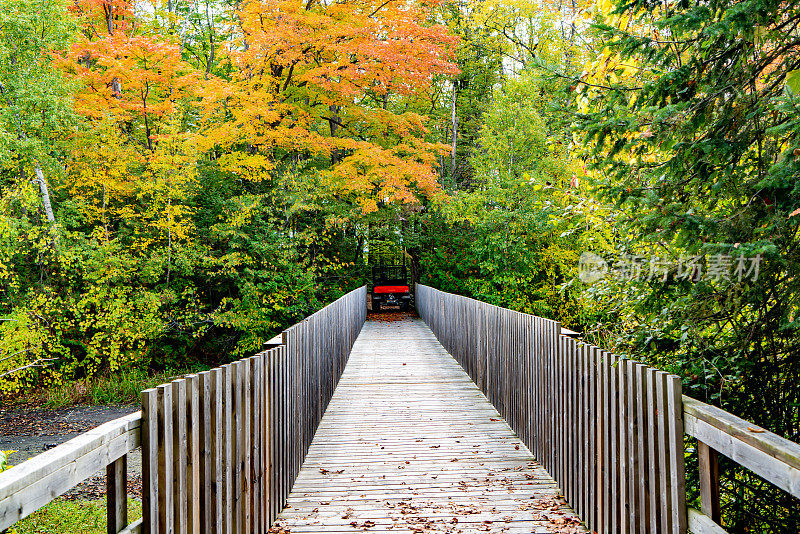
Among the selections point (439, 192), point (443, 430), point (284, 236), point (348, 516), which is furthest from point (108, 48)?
point (348, 516)

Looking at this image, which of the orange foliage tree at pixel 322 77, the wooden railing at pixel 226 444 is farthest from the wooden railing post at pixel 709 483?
the orange foliage tree at pixel 322 77

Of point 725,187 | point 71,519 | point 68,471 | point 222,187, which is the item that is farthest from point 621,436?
point 222,187

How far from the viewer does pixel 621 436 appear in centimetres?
334

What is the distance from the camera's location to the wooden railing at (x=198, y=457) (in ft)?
5.97

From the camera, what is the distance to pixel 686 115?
10.3 feet

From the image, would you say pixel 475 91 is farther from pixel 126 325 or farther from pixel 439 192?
pixel 126 325

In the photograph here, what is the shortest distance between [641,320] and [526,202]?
17.3 meters

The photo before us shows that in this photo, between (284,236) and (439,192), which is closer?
(284,236)

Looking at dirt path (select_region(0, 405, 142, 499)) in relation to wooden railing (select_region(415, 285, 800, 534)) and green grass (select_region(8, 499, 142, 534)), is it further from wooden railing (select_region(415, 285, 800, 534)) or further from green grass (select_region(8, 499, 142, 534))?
wooden railing (select_region(415, 285, 800, 534))

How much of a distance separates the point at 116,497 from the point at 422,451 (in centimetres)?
393

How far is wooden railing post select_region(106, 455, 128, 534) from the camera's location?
2080 mm

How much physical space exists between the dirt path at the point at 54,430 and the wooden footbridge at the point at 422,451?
631 centimetres

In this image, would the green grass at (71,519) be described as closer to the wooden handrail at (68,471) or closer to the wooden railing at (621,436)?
the wooden railing at (621,436)

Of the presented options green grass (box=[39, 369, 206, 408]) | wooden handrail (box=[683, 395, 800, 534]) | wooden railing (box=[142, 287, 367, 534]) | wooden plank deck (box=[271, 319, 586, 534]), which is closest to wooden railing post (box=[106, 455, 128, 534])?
wooden railing (box=[142, 287, 367, 534])
